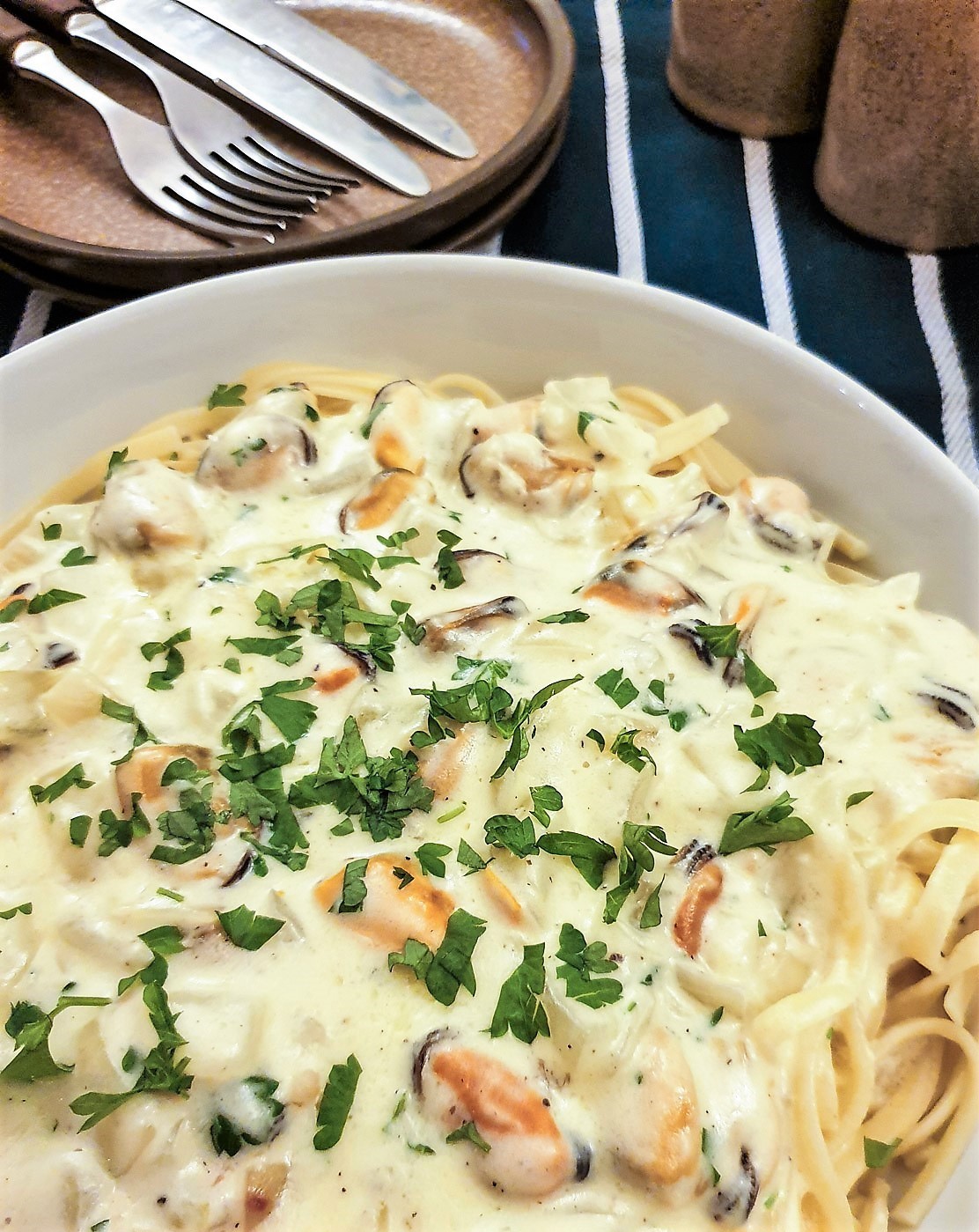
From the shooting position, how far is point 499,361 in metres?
3.66

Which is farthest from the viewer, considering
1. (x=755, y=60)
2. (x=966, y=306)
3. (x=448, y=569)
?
(x=755, y=60)

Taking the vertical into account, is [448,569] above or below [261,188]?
below

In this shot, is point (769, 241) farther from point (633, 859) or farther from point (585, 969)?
point (585, 969)

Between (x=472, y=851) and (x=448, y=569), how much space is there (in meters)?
0.86

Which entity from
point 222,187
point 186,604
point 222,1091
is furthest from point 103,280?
point 222,1091

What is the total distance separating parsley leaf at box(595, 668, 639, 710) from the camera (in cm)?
261

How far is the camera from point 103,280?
376 centimetres

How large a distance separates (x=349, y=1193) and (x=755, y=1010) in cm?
90

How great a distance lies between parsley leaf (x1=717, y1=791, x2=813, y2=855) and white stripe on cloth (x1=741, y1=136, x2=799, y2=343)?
2334mm

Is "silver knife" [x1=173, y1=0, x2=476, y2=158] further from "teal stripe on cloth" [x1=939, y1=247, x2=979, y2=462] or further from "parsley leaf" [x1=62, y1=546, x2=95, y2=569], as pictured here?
"parsley leaf" [x1=62, y1=546, x2=95, y2=569]

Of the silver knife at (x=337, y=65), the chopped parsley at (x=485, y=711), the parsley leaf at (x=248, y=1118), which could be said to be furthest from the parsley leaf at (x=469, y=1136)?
the silver knife at (x=337, y=65)

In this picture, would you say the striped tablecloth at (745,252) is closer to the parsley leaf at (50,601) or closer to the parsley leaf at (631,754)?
the parsley leaf at (50,601)

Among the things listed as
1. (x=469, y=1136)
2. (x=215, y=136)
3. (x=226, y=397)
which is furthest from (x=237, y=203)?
(x=469, y=1136)

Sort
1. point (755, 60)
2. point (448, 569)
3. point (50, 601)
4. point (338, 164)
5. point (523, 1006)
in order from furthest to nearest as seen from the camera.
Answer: point (755, 60) < point (338, 164) < point (448, 569) < point (50, 601) < point (523, 1006)
